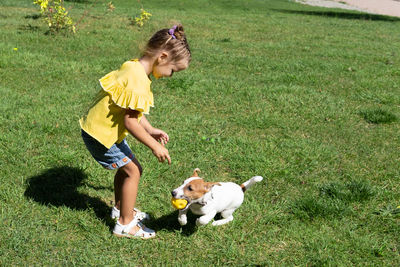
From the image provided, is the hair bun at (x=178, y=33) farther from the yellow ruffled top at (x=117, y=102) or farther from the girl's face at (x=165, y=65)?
the yellow ruffled top at (x=117, y=102)

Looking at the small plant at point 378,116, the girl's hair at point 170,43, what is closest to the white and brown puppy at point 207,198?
the girl's hair at point 170,43

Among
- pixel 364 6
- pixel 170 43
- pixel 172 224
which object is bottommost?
pixel 172 224

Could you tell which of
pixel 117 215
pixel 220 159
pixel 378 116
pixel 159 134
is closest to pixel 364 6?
pixel 378 116

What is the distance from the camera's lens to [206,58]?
27.2 feet

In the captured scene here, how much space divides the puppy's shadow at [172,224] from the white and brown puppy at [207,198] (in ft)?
0.62

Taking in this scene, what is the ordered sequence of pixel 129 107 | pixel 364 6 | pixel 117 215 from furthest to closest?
pixel 364 6, pixel 117 215, pixel 129 107

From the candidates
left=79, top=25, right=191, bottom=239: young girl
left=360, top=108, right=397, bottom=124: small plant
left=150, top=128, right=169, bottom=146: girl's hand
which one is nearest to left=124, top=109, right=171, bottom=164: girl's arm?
left=79, top=25, right=191, bottom=239: young girl

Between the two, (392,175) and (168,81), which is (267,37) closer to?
(168,81)

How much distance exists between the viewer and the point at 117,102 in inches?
99.9

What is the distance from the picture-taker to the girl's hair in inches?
103

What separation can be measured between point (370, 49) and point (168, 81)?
656 cm

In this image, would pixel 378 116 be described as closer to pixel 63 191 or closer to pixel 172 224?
pixel 172 224

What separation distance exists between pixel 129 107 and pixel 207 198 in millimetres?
858

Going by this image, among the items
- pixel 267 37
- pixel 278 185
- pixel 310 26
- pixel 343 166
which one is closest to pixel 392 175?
pixel 343 166
